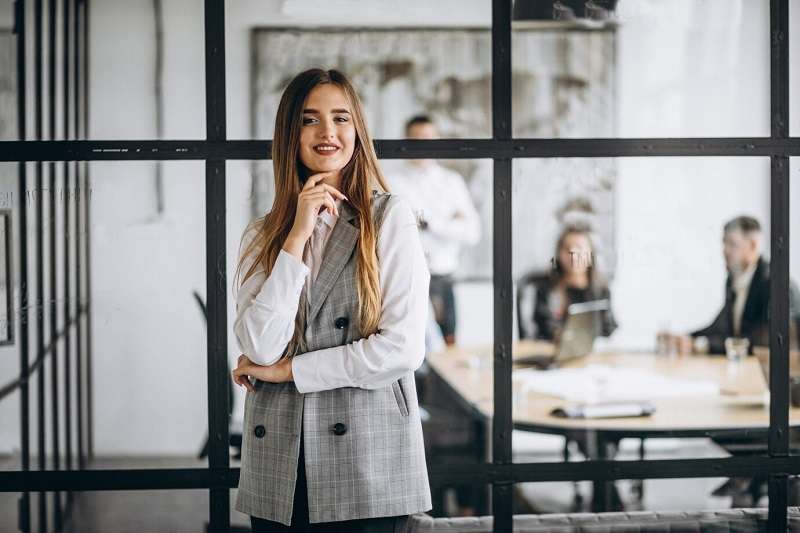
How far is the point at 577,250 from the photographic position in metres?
3.03

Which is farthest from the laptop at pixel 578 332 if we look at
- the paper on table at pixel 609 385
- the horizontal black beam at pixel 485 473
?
the horizontal black beam at pixel 485 473

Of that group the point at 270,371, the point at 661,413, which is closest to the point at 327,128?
the point at 270,371

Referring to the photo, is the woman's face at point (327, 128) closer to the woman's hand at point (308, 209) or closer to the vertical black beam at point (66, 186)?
the woman's hand at point (308, 209)

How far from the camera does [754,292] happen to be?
2945 millimetres

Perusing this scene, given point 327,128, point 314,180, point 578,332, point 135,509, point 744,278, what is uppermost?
point 327,128

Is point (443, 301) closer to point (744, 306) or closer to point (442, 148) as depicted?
point (744, 306)

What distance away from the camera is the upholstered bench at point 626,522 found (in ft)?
9.03

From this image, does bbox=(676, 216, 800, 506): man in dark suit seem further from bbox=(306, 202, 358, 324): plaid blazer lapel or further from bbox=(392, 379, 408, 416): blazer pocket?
bbox=(306, 202, 358, 324): plaid blazer lapel

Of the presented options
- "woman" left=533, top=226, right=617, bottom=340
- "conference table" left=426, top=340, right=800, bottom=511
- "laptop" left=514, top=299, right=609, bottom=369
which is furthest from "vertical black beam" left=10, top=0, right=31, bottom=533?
"laptop" left=514, top=299, right=609, bottom=369

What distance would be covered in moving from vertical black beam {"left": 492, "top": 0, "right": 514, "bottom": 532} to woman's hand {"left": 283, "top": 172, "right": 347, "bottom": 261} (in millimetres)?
821

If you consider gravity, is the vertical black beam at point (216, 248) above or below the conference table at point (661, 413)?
above

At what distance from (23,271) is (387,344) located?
1.29 metres

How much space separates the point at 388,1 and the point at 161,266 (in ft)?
3.30

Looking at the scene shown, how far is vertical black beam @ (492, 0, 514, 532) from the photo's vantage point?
261cm
